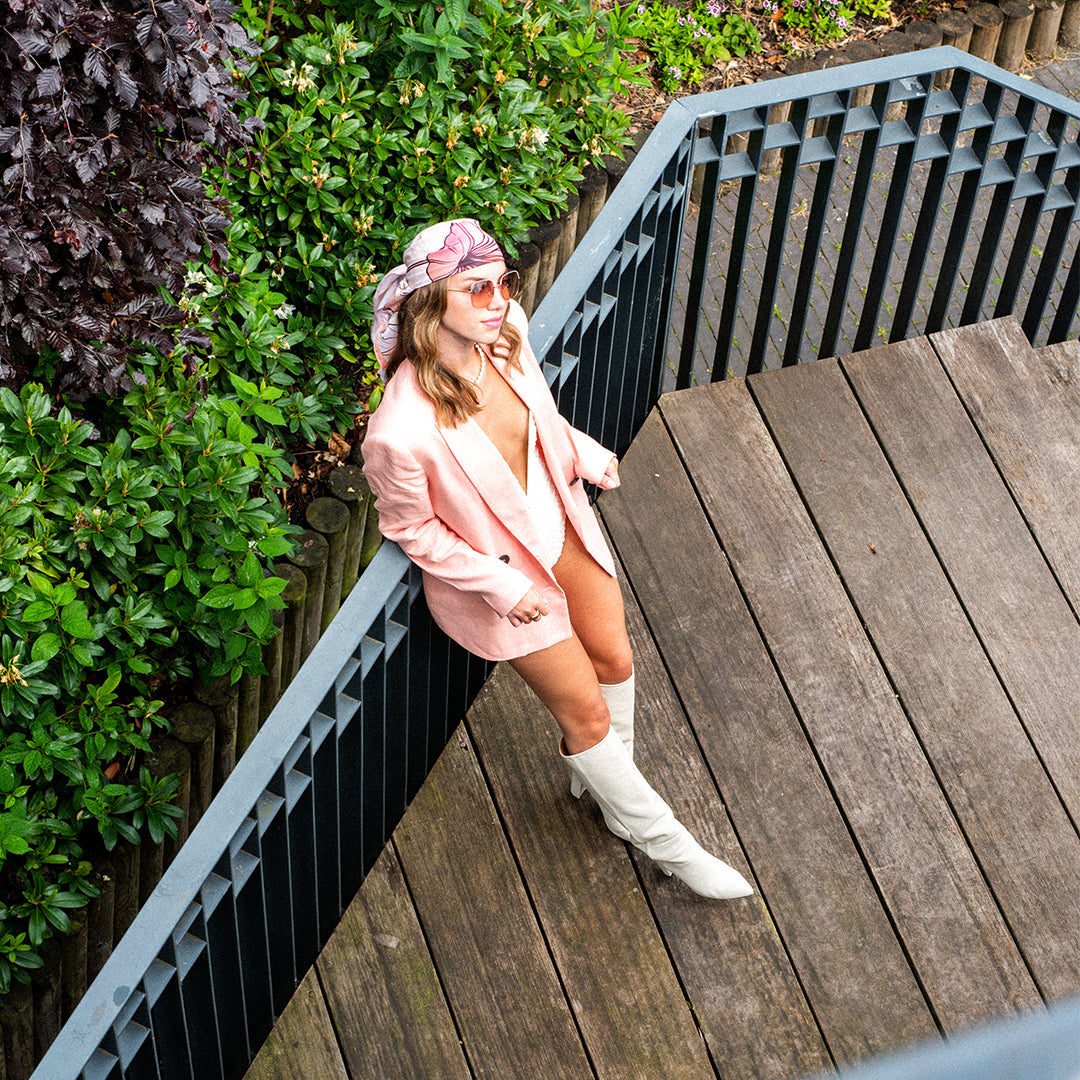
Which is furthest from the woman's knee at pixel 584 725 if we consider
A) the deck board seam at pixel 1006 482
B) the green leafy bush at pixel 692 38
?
the green leafy bush at pixel 692 38

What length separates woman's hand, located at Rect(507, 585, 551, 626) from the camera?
2.56 m

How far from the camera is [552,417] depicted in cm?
273

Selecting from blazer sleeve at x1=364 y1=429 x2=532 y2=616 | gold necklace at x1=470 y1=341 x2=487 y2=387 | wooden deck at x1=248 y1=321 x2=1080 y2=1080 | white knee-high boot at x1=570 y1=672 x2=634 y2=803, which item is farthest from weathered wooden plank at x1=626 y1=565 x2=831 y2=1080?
gold necklace at x1=470 y1=341 x2=487 y2=387

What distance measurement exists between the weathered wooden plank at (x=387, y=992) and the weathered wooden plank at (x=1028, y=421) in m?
1.98

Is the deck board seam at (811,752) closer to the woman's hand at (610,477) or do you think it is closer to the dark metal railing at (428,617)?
the dark metal railing at (428,617)

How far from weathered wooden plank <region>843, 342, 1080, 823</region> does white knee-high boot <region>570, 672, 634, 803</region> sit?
0.99 m

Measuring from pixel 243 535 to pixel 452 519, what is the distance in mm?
1223

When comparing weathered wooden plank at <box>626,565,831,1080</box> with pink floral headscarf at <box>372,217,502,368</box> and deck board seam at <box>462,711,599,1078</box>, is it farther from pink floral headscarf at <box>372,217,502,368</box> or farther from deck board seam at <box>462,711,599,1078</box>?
pink floral headscarf at <box>372,217,502,368</box>

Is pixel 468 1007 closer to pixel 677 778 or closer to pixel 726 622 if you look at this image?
pixel 677 778

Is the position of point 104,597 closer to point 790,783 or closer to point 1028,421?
point 790,783

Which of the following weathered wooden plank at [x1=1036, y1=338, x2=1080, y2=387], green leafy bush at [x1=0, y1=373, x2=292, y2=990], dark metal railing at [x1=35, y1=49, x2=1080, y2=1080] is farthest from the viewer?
weathered wooden plank at [x1=1036, y1=338, x2=1080, y2=387]

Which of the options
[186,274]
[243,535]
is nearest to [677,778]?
[243,535]

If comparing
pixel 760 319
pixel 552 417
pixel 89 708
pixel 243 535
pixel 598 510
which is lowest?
pixel 89 708

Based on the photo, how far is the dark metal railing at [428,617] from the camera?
201 centimetres
